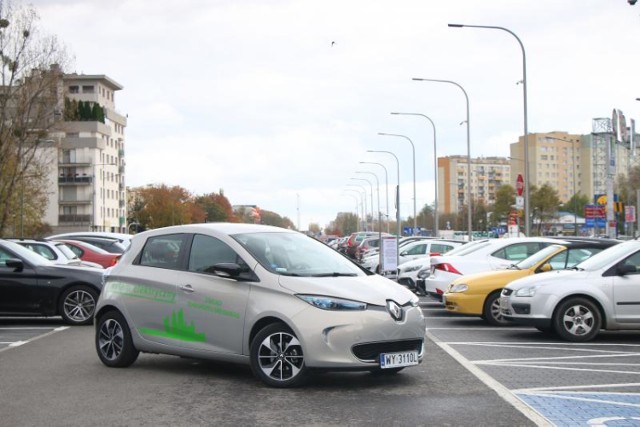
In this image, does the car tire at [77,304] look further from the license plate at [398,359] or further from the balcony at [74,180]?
the balcony at [74,180]

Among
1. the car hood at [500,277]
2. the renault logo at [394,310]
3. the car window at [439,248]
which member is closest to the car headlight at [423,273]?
the car hood at [500,277]

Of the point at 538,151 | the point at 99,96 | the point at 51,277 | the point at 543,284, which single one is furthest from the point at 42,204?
the point at 538,151

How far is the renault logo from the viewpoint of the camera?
8.86 meters

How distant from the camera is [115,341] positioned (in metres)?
10.6

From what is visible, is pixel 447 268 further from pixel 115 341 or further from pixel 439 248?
pixel 439 248

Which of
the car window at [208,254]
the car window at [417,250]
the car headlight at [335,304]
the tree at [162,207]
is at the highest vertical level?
the tree at [162,207]

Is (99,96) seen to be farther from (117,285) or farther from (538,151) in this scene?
(117,285)

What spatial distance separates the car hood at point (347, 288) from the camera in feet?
28.9

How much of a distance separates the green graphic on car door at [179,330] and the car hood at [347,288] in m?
1.27

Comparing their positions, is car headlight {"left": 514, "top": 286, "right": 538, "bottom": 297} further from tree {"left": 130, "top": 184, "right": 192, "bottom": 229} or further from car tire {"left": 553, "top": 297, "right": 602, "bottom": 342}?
tree {"left": 130, "top": 184, "right": 192, "bottom": 229}

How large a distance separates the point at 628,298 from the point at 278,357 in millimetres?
6590

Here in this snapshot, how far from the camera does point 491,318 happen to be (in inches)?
637

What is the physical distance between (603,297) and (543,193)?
75.7 meters

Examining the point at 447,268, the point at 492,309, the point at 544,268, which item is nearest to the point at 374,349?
the point at 492,309
